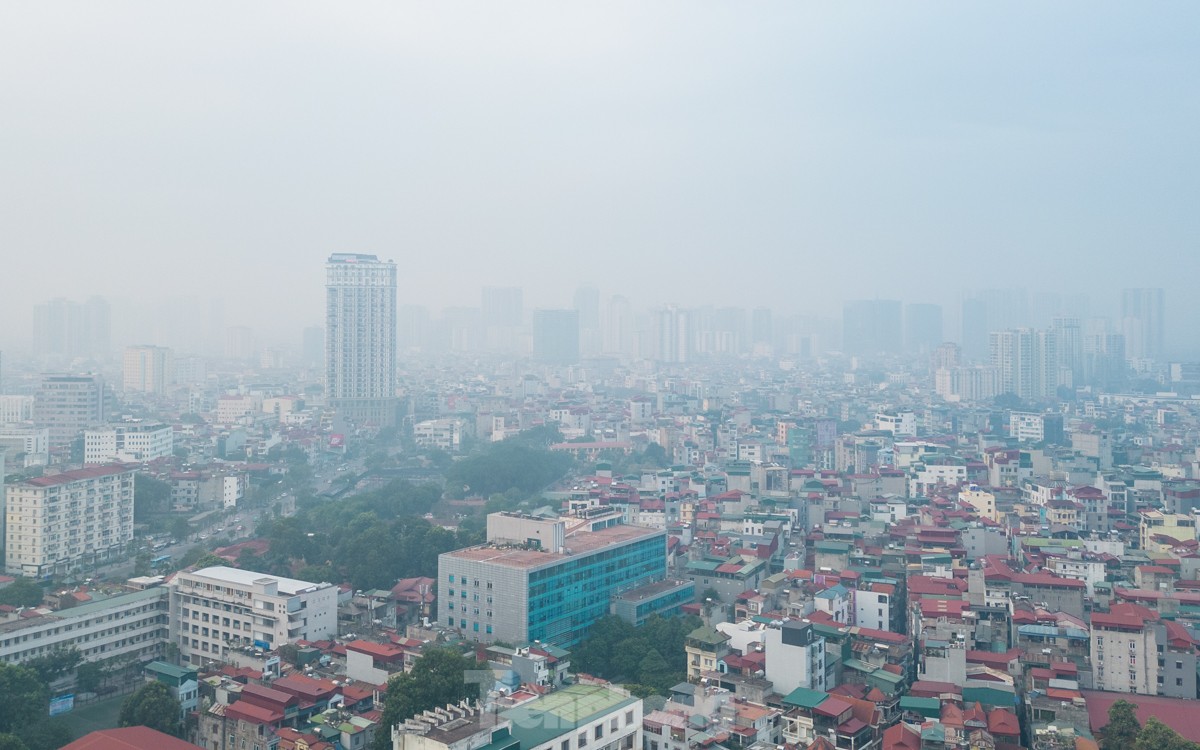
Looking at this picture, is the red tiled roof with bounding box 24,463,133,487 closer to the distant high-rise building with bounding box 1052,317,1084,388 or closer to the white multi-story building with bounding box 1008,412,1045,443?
the white multi-story building with bounding box 1008,412,1045,443

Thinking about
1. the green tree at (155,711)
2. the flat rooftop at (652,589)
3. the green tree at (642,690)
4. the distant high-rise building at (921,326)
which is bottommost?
the green tree at (642,690)

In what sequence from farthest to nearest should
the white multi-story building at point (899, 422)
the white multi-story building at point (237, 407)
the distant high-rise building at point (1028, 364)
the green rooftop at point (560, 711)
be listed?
1. the distant high-rise building at point (1028, 364)
2. the white multi-story building at point (237, 407)
3. the white multi-story building at point (899, 422)
4. the green rooftop at point (560, 711)

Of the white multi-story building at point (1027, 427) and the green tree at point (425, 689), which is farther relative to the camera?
the white multi-story building at point (1027, 427)

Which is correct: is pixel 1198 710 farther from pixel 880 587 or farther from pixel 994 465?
pixel 994 465

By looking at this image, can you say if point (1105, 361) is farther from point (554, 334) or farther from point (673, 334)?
point (554, 334)

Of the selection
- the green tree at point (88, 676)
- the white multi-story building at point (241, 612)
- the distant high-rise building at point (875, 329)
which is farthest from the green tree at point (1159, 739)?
the distant high-rise building at point (875, 329)

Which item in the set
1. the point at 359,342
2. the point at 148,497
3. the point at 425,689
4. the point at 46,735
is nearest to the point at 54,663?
the point at 46,735

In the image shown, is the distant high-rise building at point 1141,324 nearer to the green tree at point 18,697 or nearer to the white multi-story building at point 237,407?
the white multi-story building at point 237,407
